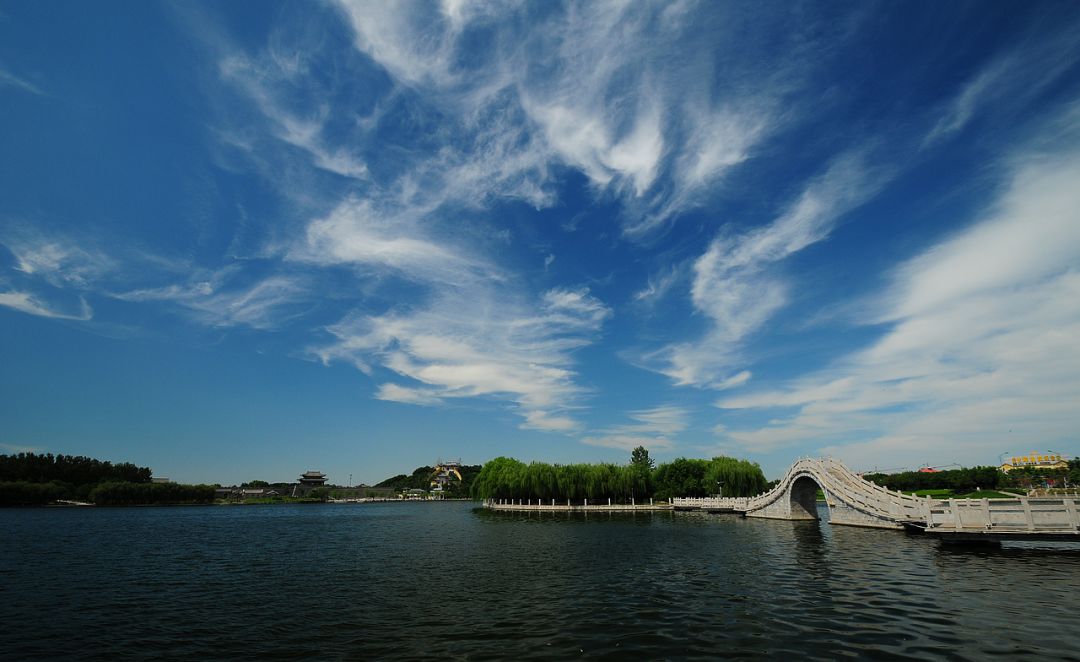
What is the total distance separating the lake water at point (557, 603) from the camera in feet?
47.1

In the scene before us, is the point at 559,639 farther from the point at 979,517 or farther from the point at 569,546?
the point at 979,517

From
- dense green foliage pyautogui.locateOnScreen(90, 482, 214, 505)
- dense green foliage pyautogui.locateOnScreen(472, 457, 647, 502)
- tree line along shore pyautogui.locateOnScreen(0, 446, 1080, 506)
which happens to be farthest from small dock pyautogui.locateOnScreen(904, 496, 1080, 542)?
dense green foliage pyautogui.locateOnScreen(90, 482, 214, 505)

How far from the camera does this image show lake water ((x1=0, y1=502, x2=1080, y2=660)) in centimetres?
1434

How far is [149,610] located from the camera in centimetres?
2045

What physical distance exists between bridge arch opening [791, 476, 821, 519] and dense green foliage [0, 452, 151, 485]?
16605cm

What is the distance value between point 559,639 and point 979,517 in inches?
1254

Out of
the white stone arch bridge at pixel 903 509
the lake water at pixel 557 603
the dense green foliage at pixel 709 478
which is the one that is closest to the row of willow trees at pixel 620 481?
the dense green foliage at pixel 709 478

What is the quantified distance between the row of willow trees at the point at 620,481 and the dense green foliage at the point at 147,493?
320 feet

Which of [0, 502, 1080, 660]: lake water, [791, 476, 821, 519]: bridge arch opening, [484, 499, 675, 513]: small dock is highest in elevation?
[791, 476, 821, 519]: bridge arch opening

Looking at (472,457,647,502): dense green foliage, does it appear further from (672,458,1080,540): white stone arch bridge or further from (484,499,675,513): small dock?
(672,458,1080,540): white stone arch bridge

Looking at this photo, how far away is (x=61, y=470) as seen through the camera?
430ft

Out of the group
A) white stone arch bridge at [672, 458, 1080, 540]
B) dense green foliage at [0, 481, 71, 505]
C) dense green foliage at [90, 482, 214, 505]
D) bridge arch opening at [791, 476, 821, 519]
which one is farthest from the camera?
dense green foliage at [90, 482, 214, 505]

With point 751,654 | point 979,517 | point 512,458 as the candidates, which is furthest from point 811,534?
point 512,458

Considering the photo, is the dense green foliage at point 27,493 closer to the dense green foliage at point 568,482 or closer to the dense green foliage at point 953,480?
the dense green foliage at point 568,482
